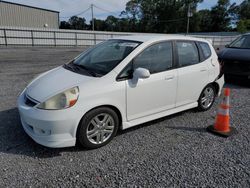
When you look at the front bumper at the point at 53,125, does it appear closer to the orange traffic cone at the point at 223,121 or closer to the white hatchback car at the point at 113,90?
the white hatchback car at the point at 113,90

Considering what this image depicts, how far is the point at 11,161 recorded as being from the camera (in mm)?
2689

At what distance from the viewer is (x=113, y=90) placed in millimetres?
2930

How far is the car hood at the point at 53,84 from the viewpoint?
2.80m

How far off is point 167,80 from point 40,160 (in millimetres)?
2256

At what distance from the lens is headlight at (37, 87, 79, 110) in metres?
2.66

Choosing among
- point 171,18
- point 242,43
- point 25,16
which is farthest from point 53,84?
point 171,18

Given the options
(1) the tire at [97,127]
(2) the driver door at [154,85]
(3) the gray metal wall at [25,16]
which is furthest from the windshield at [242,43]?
(3) the gray metal wall at [25,16]

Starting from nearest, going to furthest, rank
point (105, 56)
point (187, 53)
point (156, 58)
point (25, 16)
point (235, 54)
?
1. point (156, 58)
2. point (105, 56)
3. point (187, 53)
4. point (235, 54)
5. point (25, 16)

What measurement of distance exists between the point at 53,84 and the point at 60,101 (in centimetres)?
44

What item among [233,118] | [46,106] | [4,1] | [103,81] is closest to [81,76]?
[103,81]

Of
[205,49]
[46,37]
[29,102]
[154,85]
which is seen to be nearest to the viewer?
[29,102]

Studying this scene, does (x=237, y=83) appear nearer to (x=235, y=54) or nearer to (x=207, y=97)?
(x=235, y=54)

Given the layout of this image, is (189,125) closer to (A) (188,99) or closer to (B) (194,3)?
(A) (188,99)

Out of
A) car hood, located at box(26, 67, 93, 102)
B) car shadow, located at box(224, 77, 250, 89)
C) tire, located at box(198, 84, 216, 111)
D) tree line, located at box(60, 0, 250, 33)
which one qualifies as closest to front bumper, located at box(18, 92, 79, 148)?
car hood, located at box(26, 67, 93, 102)
